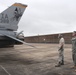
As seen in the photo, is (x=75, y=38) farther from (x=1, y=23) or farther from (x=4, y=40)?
(x=1, y=23)

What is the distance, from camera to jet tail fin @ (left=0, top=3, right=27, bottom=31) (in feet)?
50.0

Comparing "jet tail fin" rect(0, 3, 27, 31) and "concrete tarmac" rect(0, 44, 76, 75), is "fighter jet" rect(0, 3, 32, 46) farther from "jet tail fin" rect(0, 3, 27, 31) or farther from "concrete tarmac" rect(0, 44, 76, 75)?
"concrete tarmac" rect(0, 44, 76, 75)

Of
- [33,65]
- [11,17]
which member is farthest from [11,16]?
[33,65]

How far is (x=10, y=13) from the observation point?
50.9 feet

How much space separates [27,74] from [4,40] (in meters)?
5.51

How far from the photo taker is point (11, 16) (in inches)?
619

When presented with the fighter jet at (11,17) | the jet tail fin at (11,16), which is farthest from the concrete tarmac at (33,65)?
the jet tail fin at (11,16)

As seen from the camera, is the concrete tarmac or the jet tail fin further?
the jet tail fin

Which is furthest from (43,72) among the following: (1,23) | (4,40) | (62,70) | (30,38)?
(30,38)

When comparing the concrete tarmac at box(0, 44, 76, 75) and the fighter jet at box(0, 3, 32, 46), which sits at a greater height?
the fighter jet at box(0, 3, 32, 46)

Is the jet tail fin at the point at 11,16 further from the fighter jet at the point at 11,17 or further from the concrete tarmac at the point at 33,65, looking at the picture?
the concrete tarmac at the point at 33,65

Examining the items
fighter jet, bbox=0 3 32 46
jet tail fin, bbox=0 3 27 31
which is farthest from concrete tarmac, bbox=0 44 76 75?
jet tail fin, bbox=0 3 27 31

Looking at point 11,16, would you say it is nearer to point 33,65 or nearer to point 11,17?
point 11,17

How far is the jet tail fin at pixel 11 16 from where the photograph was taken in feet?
50.0
